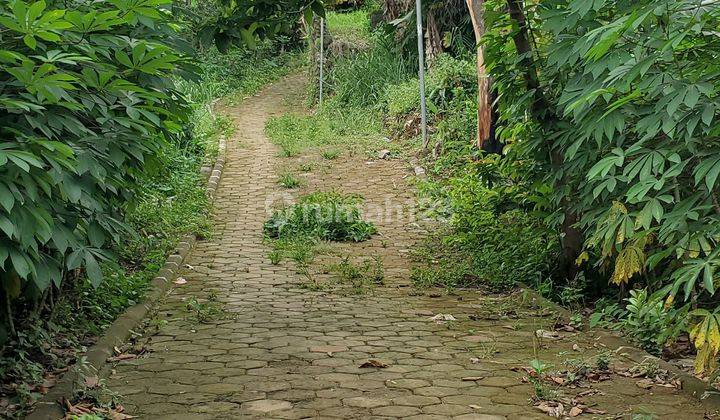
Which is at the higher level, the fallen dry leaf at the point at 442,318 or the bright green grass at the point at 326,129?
the bright green grass at the point at 326,129

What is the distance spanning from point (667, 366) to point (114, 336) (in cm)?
376

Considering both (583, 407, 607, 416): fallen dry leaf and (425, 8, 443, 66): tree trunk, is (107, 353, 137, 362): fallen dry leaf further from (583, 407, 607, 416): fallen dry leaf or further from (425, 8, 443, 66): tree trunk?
(425, 8, 443, 66): tree trunk

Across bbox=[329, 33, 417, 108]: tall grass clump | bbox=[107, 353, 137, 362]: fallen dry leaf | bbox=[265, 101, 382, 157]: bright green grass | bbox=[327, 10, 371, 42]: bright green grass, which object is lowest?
bbox=[107, 353, 137, 362]: fallen dry leaf

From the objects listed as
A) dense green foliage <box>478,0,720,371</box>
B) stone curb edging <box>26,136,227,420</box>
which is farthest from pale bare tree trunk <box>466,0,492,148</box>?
dense green foliage <box>478,0,720,371</box>

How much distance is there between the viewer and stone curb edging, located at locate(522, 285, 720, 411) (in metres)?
4.86

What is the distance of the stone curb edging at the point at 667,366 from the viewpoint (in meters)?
4.86

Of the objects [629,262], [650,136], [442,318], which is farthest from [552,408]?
[442,318]

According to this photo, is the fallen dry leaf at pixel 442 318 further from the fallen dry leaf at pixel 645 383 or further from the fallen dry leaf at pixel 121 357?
the fallen dry leaf at pixel 121 357

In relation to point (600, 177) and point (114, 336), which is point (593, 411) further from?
point (114, 336)

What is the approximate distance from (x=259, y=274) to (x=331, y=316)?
178cm

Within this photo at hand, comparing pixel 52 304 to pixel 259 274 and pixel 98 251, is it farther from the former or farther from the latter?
pixel 259 274

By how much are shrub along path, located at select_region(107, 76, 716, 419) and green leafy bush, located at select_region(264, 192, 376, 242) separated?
0.83 metres

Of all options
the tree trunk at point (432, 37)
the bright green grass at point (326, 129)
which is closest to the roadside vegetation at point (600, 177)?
the bright green grass at point (326, 129)

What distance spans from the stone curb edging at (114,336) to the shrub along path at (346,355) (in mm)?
159
